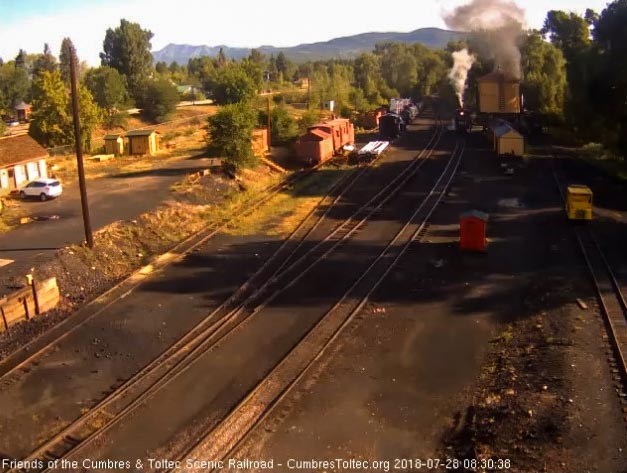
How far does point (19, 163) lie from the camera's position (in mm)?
32531

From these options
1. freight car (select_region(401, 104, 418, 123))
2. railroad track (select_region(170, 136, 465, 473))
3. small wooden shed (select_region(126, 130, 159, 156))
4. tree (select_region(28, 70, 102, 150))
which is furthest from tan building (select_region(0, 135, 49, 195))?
freight car (select_region(401, 104, 418, 123))

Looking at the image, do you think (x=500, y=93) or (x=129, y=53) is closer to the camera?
(x=500, y=93)

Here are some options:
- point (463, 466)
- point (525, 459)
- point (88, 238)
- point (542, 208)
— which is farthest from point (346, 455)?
point (542, 208)

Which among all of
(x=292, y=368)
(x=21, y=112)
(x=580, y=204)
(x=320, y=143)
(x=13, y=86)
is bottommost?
(x=292, y=368)

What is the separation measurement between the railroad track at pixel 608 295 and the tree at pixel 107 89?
61095 mm

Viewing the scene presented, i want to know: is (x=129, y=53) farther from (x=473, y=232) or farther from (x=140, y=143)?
(x=473, y=232)

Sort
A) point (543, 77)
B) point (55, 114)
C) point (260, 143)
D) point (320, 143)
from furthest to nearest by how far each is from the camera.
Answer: point (543, 77)
point (55, 114)
point (260, 143)
point (320, 143)

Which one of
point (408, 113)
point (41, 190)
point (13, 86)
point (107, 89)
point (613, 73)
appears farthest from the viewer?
point (13, 86)

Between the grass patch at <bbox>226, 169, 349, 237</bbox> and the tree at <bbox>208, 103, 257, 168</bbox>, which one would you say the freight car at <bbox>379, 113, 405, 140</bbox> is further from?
the tree at <bbox>208, 103, 257, 168</bbox>

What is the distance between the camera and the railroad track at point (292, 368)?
1058cm

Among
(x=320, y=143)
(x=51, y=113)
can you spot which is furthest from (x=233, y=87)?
(x=320, y=143)

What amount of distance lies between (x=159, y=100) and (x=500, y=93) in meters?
44.5

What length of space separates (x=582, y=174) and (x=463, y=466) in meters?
29.1

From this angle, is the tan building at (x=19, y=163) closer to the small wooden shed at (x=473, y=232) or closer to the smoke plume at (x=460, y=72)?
the small wooden shed at (x=473, y=232)
